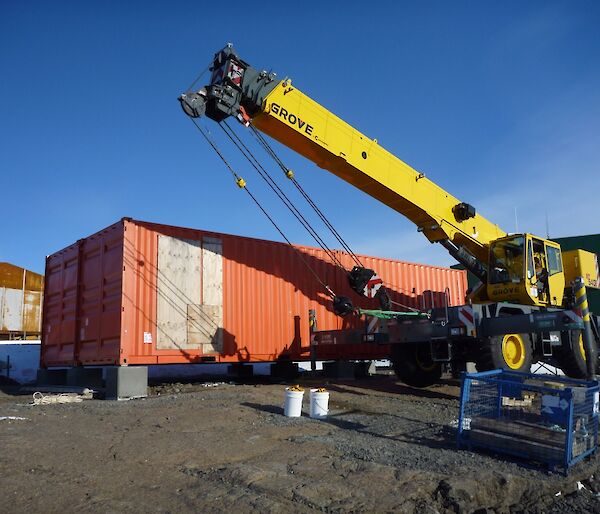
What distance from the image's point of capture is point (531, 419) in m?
5.82

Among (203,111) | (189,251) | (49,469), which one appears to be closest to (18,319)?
(189,251)

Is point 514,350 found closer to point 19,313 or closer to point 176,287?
point 176,287

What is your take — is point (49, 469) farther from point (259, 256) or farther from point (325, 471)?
point (259, 256)

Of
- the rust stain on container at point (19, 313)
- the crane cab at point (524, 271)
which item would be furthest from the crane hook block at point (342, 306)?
the rust stain on container at point (19, 313)

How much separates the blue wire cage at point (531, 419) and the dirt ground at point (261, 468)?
181 millimetres

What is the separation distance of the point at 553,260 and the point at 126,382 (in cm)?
883

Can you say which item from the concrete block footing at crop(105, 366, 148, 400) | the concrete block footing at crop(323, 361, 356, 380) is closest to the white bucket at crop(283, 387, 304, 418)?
the concrete block footing at crop(105, 366, 148, 400)

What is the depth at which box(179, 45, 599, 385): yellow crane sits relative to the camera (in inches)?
319

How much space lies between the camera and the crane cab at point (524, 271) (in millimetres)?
10109

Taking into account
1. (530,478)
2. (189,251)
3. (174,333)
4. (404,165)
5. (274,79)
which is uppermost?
(274,79)

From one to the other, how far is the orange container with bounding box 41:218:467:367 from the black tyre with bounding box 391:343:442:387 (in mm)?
3367

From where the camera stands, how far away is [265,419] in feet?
23.5

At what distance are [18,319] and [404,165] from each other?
20633 millimetres

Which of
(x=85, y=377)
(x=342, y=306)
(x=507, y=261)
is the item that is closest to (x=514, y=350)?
(x=507, y=261)
